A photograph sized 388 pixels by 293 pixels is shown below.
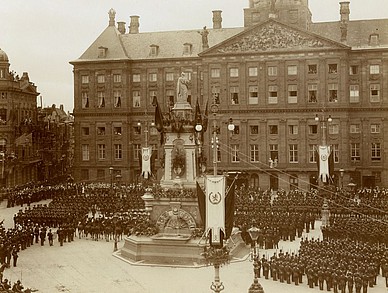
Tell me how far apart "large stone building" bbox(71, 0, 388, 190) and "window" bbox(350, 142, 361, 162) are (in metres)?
0.12

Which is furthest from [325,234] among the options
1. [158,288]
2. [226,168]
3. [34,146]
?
[34,146]

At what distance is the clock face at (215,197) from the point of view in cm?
2208

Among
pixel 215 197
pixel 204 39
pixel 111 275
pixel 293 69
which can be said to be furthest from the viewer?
pixel 204 39

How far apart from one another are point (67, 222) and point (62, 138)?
6023cm

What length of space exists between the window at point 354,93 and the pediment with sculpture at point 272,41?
5.26m

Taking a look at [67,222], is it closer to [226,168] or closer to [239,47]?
[226,168]

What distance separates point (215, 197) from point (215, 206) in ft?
1.13

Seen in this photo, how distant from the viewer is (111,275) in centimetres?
3250

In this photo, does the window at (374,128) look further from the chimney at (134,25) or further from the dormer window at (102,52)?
the dormer window at (102,52)

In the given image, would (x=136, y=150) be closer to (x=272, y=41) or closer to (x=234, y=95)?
(x=234, y=95)

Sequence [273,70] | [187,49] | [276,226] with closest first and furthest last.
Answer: [276,226] < [273,70] < [187,49]

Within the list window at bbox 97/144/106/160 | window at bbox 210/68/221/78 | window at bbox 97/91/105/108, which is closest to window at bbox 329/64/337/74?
window at bbox 210/68/221/78

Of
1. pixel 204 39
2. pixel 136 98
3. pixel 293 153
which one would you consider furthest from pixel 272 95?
pixel 136 98

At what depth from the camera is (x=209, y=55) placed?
73.6m
